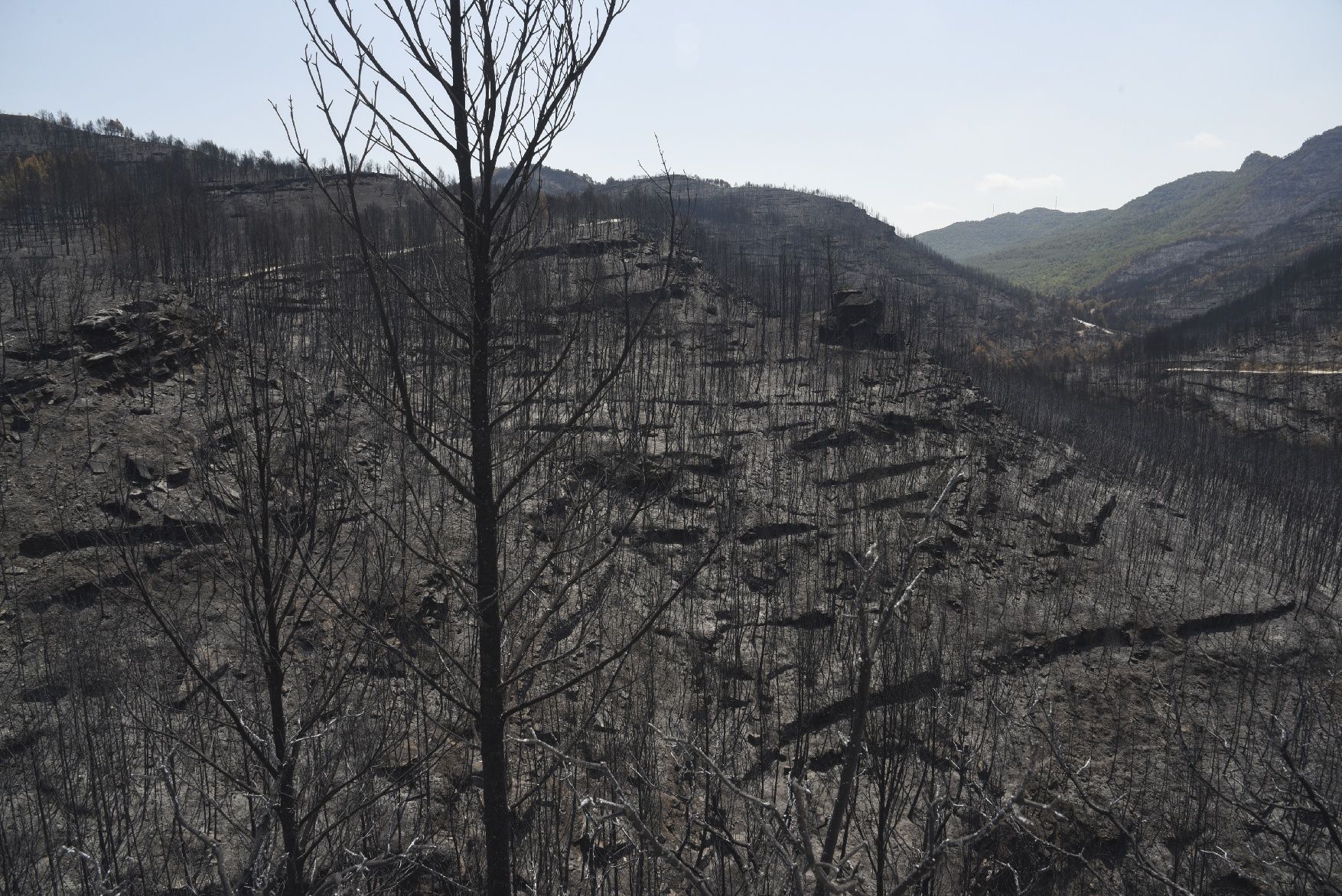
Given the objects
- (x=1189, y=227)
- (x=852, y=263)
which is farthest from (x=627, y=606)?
(x=1189, y=227)

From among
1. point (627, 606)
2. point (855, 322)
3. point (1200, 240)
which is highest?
point (1200, 240)

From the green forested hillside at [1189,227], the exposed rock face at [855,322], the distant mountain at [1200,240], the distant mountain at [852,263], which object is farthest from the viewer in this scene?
the green forested hillside at [1189,227]

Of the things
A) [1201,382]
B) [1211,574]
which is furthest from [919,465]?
[1201,382]

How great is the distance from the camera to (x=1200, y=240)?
126 meters

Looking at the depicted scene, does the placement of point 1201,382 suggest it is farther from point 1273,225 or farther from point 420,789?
point 1273,225

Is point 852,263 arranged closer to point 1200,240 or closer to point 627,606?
point 627,606

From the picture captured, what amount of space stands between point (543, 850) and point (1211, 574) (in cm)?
2223

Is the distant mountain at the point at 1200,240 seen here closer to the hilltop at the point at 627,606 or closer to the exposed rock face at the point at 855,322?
the exposed rock face at the point at 855,322

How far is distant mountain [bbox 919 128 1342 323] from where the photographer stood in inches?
3964

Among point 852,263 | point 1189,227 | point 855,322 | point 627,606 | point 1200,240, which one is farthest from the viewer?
point 1189,227

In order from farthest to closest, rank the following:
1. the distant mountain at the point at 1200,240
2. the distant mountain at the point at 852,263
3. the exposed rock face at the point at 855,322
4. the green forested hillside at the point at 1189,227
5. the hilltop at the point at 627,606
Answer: the green forested hillside at the point at 1189,227 → the distant mountain at the point at 1200,240 → the distant mountain at the point at 852,263 → the exposed rock face at the point at 855,322 → the hilltop at the point at 627,606

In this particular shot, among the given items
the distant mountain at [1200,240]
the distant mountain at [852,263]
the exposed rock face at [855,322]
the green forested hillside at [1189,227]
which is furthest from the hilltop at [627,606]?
the green forested hillside at [1189,227]

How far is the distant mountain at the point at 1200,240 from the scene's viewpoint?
10069 cm

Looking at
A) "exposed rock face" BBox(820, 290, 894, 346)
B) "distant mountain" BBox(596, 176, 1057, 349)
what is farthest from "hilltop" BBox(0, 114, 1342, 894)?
"distant mountain" BBox(596, 176, 1057, 349)
